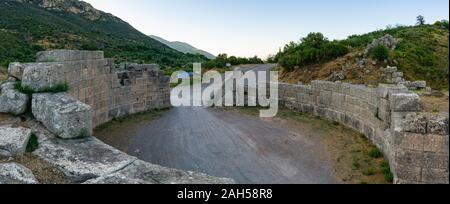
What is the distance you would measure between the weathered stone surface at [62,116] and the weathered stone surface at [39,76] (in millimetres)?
413

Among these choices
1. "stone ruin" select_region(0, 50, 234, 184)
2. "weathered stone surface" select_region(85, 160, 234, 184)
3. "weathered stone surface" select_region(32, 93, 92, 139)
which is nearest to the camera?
"weathered stone surface" select_region(85, 160, 234, 184)

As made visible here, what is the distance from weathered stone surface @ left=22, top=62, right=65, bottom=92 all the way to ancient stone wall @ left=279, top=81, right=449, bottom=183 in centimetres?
662

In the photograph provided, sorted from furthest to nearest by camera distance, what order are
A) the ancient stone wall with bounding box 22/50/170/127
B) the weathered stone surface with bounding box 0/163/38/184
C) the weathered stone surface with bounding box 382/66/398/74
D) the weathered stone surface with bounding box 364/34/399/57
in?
the weathered stone surface with bounding box 364/34/399/57
the weathered stone surface with bounding box 382/66/398/74
the ancient stone wall with bounding box 22/50/170/127
the weathered stone surface with bounding box 0/163/38/184

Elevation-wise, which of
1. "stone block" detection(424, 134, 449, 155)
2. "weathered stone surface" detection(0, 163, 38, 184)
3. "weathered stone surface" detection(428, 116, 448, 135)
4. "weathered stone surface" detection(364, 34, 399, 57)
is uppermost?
"weathered stone surface" detection(364, 34, 399, 57)

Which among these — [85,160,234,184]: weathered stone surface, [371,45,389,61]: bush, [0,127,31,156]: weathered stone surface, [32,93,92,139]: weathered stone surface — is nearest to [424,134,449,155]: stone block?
[85,160,234,184]: weathered stone surface

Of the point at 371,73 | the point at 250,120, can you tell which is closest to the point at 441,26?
the point at 371,73

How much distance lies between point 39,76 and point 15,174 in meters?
3.32

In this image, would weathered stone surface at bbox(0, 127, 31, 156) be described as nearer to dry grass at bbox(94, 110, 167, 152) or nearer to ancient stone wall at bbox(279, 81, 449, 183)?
dry grass at bbox(94, 110, 167, 152)

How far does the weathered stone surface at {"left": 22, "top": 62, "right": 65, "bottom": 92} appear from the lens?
8664mm

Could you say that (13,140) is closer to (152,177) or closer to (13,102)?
(13,102)

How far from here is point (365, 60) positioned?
74.9 ft

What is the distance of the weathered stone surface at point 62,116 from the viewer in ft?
25.1

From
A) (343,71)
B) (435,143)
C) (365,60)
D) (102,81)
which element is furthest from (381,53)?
(435,143)

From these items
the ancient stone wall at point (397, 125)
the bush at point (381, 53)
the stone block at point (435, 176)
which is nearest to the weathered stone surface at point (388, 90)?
the ancient stone wall at point (397, 125)
